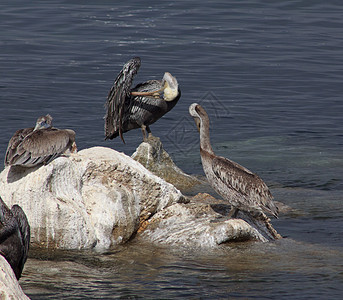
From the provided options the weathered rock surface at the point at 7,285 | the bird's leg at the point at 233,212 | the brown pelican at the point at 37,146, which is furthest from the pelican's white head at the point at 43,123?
the weathered rock surface at the point at 7,285

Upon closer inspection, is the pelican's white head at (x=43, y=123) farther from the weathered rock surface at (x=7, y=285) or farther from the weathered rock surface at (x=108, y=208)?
the weathered rock surface at (x=7, y=285)

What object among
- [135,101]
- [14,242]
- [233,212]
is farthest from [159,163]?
[14,242]

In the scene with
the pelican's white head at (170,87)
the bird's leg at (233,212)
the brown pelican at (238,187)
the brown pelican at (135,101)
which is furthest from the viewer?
the pelican's white head at (170,87)

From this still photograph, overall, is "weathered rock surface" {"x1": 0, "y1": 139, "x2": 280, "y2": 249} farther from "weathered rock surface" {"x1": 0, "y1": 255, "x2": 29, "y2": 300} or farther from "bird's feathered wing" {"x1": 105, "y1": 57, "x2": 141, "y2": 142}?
"weathered rock surface" {"x1": 0, "y1": 255, "x2": 29, "y2": 300}

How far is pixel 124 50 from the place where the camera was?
18.8m

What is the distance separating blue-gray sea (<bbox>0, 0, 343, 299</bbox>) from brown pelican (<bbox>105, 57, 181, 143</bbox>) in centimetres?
167

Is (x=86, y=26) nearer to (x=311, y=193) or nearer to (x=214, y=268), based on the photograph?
(x=311, y=193)

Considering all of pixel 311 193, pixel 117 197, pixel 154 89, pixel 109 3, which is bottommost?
pixel 311 193

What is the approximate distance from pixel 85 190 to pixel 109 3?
56.9 feet

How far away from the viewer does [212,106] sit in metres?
15.3

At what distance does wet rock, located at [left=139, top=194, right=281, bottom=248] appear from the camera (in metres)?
7.32

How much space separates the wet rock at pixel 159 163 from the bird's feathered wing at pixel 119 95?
543 mm

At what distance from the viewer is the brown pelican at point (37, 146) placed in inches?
275

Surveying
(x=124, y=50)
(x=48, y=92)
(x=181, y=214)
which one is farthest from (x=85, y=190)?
(x=124, y=50)
